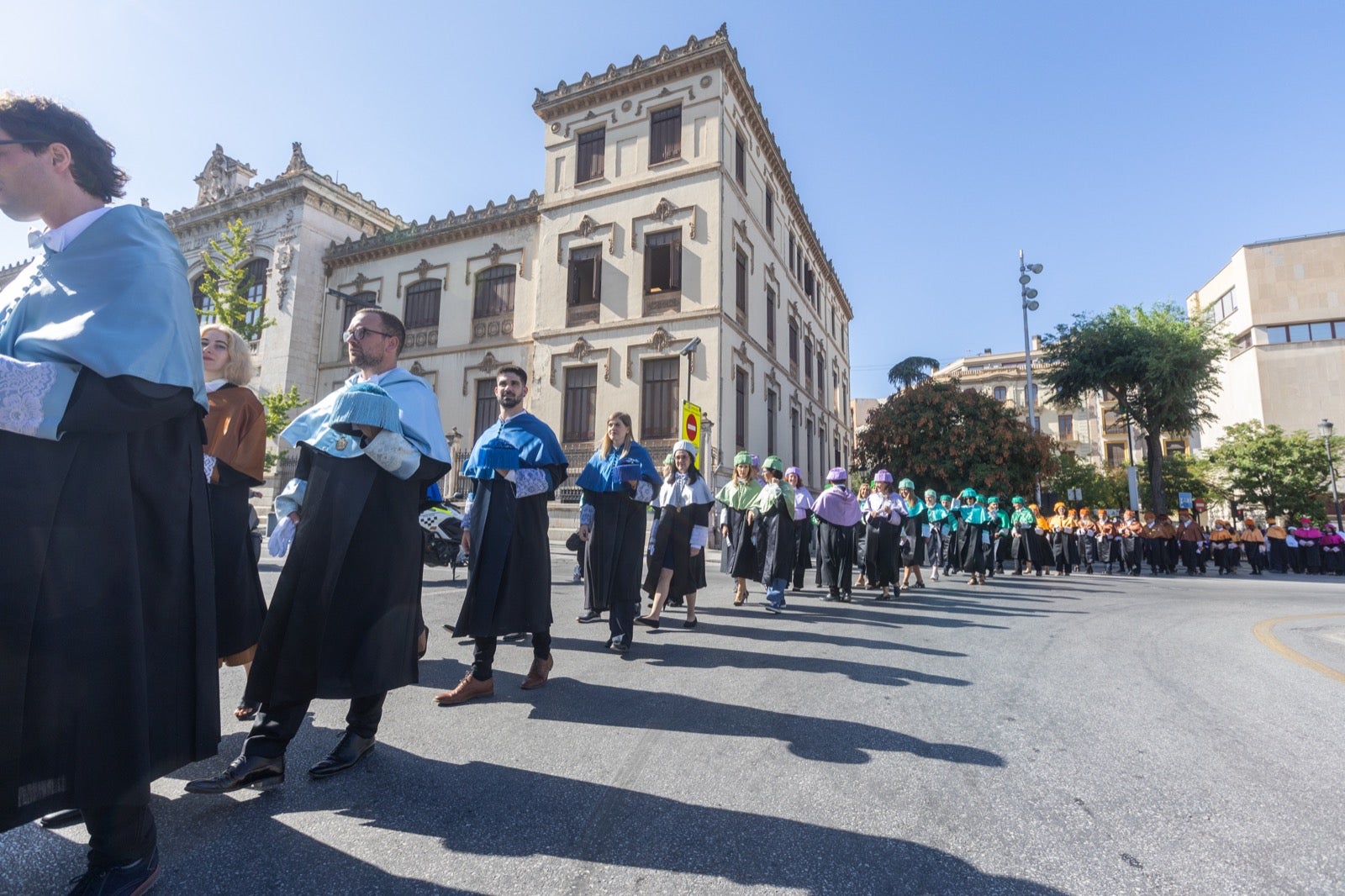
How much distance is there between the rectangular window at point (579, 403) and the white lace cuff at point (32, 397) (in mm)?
20362

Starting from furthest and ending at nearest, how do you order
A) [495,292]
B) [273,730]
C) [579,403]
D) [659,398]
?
1. [495,292]
2. [579,403]
3. [659,398]
4. [273,730]

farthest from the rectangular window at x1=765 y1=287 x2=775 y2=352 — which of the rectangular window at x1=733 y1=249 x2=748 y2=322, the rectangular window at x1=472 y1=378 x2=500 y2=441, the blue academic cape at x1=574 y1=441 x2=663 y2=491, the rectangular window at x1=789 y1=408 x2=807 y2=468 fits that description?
the blue academic cape at x1=574 y1=441 x2=663 y2=491

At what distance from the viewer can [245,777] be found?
8.35 feet

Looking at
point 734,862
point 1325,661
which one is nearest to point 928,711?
point 734,862

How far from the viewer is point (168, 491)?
197cm

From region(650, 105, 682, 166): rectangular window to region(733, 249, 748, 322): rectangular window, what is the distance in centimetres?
396

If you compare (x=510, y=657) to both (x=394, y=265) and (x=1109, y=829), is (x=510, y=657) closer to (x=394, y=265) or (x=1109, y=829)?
(x=1109, y=829)

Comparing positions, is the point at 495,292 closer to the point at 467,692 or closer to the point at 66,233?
the point at 467,692

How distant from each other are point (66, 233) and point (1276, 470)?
1798 inches

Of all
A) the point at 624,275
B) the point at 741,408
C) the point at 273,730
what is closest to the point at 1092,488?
the point at 741,408

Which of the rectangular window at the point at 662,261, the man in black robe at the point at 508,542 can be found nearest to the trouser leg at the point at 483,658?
the man in black robe at the point at 508,542

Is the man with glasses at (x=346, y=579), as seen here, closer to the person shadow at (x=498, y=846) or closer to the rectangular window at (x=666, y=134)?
the person shadow at (x=498, y=846)

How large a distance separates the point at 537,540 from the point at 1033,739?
9.80 feet

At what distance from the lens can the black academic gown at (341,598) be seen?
2.74m
